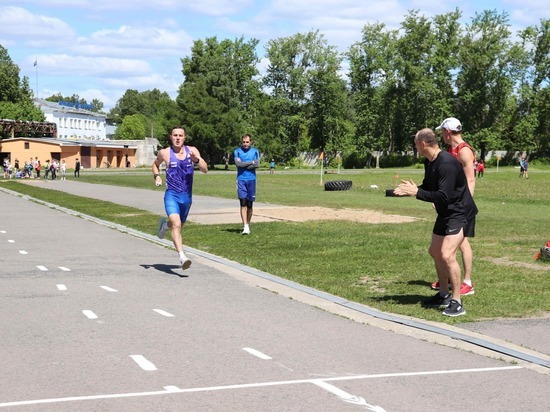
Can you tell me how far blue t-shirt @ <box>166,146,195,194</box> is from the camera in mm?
11688

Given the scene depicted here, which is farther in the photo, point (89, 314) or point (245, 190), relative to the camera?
point (245, 190)

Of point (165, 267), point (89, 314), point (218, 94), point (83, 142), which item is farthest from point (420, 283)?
point (83, 142)

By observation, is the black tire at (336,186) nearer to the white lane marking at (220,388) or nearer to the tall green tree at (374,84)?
the white lane marking at (220,388)

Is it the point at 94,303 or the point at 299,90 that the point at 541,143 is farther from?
the point at 94,303

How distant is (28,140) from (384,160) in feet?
150

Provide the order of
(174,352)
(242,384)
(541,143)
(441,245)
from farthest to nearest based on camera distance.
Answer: (541,143) < (441,245) < (174,352) < (242,384)

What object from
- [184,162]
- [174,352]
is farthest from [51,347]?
[184,162]

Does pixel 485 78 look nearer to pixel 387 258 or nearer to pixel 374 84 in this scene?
pixel 374 84

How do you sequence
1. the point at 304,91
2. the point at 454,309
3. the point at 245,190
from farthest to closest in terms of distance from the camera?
1. the point at 304,91
2. the point at 245,190
3. the point at 454,309

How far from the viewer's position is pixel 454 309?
814 cm

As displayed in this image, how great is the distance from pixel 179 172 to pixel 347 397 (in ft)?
22.8

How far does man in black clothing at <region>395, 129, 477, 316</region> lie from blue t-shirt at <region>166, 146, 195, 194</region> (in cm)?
415

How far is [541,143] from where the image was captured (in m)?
101

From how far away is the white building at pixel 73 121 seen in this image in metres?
166
